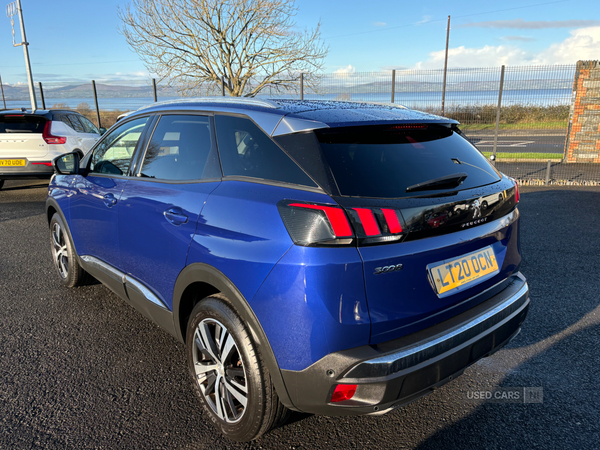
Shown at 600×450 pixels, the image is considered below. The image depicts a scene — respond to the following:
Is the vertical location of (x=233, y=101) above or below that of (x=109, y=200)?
→ above

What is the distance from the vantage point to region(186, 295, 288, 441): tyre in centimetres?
201

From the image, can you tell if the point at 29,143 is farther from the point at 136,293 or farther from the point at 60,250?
the point at 136,293

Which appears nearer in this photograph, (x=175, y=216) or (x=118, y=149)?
(x=175, y=216)

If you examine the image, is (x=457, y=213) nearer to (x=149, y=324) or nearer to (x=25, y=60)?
(x=149, y=324)

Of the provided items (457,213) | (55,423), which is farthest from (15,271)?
(457,213)

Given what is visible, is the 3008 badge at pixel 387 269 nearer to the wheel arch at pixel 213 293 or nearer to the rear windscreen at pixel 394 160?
the rear windscreen at pixel 394 160

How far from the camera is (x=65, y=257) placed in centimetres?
434

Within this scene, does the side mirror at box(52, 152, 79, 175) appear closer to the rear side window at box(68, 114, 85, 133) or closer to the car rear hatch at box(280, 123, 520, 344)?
the car rear hatch at box(280, 123, 520, 344)

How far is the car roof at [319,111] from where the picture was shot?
2.15 metres

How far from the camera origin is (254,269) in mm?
1924

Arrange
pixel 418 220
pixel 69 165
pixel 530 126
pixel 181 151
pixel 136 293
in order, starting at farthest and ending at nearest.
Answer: pixel 530 126
pixel 69 165
pixel 136 293
pixel 181 151
pixel 418 220

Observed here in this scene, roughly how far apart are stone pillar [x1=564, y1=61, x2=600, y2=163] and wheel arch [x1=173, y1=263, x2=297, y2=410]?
44.1 feet

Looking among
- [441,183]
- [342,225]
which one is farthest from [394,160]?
[342,225]

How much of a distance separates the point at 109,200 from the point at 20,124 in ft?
23.9
